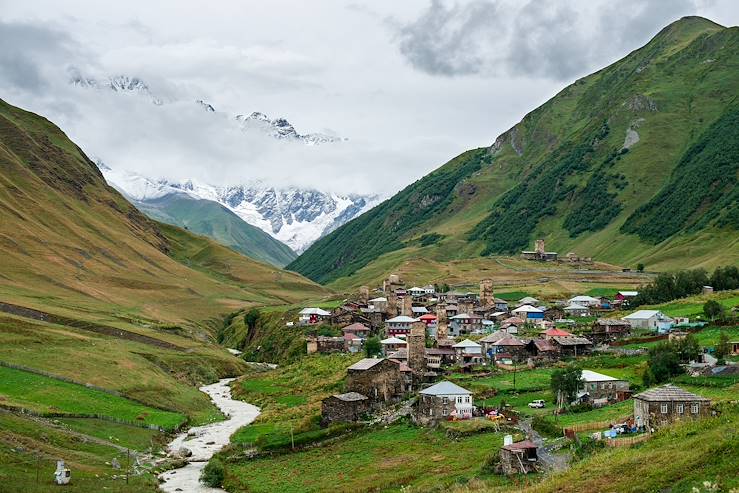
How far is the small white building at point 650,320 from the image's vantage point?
105 m

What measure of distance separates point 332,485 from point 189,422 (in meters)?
36.6

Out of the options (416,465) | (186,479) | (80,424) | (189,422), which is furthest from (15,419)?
(416,465)

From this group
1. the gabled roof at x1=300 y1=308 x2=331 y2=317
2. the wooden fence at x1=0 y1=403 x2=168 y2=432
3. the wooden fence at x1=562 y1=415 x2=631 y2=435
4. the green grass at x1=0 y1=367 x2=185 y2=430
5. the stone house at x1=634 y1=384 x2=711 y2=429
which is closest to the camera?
the stone house at x1=634 y1=384 x2=711 y2=429

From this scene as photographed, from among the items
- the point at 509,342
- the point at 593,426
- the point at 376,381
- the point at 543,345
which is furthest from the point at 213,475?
the point at 543,345

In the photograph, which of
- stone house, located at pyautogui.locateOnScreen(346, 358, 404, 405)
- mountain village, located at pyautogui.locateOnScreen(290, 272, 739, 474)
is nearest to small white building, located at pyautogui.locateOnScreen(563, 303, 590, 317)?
mountain village, located at pyautogui.locateOnScreen(290, 272, 739, 474)

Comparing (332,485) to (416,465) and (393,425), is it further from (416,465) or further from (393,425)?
(393,425)

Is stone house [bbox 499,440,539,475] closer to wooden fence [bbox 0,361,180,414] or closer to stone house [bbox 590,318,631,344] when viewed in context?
wooden fence [bbox 0,361,180,414]

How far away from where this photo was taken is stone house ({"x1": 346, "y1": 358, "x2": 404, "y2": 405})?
8300 cm

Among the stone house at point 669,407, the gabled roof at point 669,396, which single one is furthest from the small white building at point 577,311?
the stone house at point 669,407

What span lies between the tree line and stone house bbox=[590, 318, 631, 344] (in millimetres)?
27227

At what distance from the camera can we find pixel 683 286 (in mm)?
135875

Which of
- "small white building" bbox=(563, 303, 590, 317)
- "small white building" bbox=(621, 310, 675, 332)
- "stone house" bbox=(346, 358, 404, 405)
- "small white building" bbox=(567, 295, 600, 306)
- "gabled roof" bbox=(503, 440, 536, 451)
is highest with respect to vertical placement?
"small white building" bbox=(567, 295, 600, 306)

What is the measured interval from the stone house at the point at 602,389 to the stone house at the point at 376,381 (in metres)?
20.3

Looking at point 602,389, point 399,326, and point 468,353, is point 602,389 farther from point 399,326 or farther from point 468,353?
point 399,326
